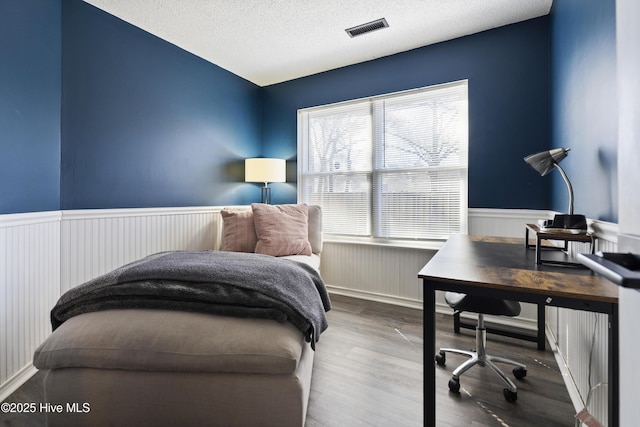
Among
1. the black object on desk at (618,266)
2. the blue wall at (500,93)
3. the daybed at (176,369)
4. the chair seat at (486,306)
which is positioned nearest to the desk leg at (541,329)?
the chair seat at (486,306)

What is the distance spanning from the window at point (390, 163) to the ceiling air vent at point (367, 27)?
0.64 m

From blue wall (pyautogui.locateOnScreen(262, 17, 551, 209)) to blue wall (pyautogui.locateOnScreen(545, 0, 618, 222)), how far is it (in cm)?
29

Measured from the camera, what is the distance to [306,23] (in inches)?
91.7

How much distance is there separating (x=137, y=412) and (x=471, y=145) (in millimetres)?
2826

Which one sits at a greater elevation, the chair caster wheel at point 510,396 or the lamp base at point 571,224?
the lamp base at point 571,224

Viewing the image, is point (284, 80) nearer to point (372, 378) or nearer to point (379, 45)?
point (379, 45)

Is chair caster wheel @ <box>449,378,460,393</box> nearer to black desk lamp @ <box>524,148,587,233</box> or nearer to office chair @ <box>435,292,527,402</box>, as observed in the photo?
office chair @ <box>435,292,527,402</box>

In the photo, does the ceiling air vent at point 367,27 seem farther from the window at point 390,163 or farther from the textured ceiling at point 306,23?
the window at point 390,163

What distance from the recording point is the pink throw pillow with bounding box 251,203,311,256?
253 cm

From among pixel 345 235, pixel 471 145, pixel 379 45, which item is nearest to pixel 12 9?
pixel 379 45

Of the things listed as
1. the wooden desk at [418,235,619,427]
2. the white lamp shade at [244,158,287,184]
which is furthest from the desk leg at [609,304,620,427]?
the white lamp shade at [244,158,287,184]

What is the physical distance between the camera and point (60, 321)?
4.26ft

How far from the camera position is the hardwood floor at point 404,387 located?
4.40 feet

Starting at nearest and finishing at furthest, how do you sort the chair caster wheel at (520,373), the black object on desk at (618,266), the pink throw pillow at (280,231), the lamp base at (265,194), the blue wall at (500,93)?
the black object on desk at (618,266), the chair caster wheel at (520,373), the blue wall at (500,93), the pink throw pillow at (280,231), the lamp base at (265,194)
